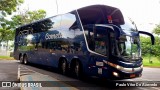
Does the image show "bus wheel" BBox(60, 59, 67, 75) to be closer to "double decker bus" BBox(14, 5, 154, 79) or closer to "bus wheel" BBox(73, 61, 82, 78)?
"double decker bus" BBox(14, 5, 154, 79)

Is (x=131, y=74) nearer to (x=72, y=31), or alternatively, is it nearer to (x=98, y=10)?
(x=98, y=10)

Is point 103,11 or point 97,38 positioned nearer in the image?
point 97,38

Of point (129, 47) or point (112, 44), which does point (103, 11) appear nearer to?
point (112, 44)

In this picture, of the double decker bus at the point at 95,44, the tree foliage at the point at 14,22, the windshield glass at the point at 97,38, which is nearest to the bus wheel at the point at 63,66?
the double decker bus at the point at 95,44

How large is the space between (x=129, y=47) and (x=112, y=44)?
78 cm

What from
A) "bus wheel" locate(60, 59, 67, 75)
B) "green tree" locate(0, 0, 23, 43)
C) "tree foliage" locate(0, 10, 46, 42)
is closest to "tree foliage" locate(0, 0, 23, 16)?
"green tree" locate(0, 0, 23, 43)

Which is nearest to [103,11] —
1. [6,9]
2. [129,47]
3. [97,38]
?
[97,38]

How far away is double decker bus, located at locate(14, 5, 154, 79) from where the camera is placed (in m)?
11.0

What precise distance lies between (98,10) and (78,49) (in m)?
2.36

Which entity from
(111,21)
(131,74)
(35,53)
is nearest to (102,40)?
(111,21)

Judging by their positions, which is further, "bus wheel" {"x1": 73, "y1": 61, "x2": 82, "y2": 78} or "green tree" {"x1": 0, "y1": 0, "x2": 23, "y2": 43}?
"green tree" {"x1": 0, "y1": 0, "x2": 23, "y2": 43}

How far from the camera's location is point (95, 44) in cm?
1199

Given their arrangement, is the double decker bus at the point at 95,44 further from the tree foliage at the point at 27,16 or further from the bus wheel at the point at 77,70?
the tree foliage at the point at 27,16

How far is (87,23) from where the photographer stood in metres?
Answer: 13.0
